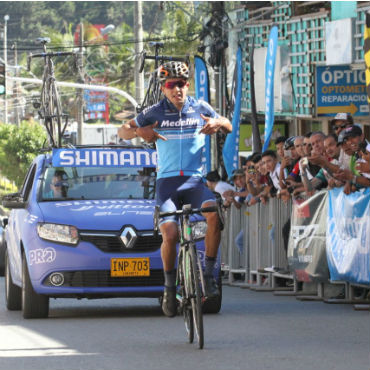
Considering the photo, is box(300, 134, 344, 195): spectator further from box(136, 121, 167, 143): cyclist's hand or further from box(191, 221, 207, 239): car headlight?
box(136, 121, 167, 143): cyclist's hand

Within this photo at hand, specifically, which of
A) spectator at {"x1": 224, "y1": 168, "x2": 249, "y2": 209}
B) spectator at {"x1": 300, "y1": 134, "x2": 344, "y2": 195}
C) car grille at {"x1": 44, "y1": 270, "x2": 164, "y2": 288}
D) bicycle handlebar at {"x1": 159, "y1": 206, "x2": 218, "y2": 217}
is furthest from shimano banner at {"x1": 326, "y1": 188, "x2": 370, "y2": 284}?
spectator at {"x1": 224, "y1": 168, "x2": 249, "y2": 209}

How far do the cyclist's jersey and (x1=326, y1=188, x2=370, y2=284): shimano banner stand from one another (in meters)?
3.32

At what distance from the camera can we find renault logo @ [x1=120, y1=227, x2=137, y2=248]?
1188 centimetres

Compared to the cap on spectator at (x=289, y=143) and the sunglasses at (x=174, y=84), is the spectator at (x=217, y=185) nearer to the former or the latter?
the cap on spectator at (x=289, y=143)

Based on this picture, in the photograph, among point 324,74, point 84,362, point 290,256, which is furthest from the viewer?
point 324,74

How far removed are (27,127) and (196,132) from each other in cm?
7082

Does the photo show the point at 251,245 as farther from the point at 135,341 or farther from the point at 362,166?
the point at 135,341

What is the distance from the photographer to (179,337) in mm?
10125


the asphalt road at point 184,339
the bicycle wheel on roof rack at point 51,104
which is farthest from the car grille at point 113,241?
the bicycle wheel on roof rack at point 51,104

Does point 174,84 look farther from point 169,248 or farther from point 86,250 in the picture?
point 86,250

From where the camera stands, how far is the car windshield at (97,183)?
1282 cm

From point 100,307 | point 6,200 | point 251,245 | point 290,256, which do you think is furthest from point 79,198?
point 251,245

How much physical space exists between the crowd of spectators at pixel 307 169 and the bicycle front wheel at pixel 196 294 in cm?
414

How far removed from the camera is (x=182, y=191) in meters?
10.0
